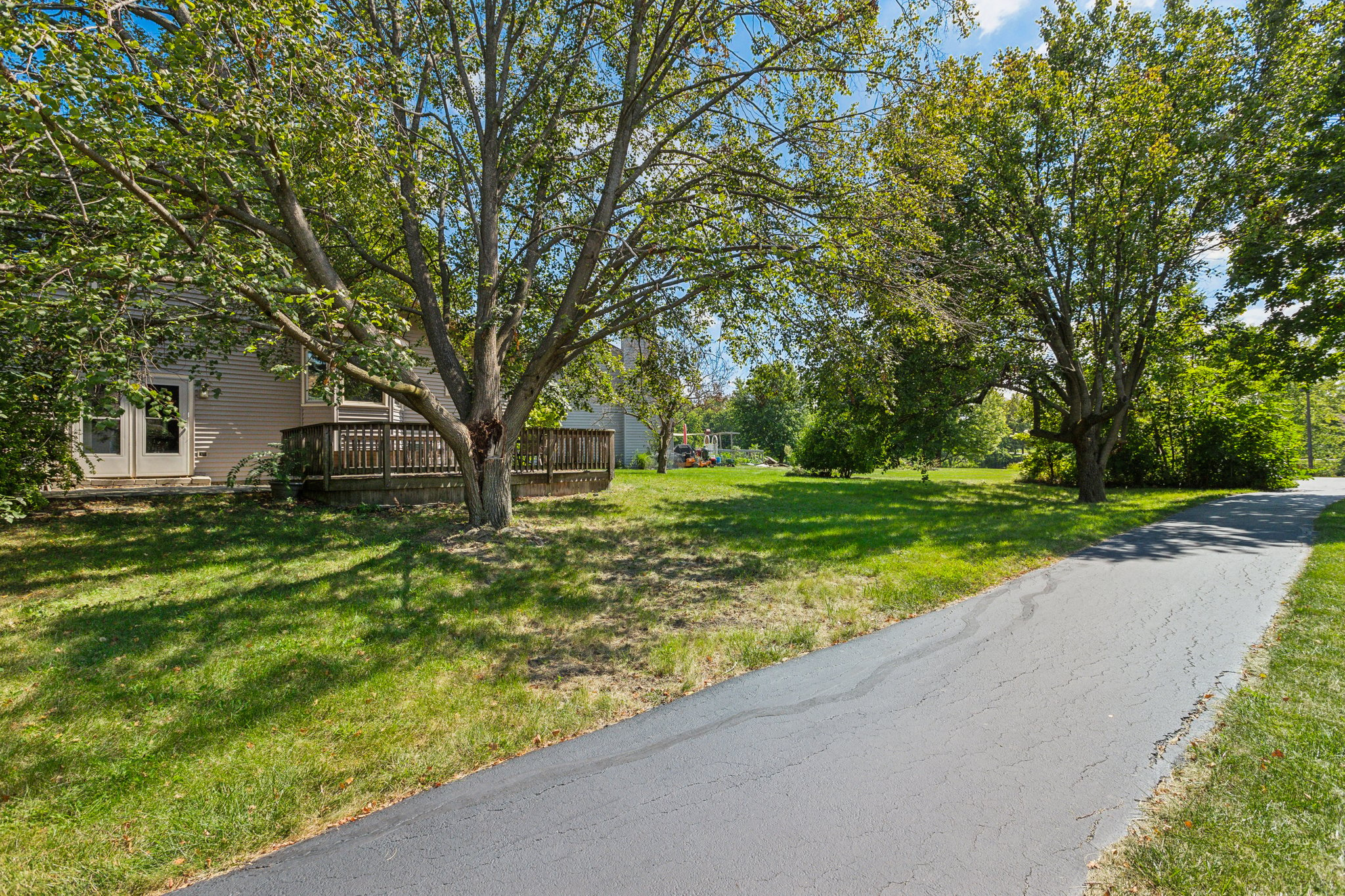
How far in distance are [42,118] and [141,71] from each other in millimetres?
1222

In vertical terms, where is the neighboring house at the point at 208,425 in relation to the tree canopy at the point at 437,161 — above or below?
below

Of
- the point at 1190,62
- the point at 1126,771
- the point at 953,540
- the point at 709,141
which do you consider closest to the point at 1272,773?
the point at 1126,771

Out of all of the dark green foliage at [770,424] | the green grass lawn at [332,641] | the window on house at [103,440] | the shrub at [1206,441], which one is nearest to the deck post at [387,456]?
the green grass lawn at [332,641]

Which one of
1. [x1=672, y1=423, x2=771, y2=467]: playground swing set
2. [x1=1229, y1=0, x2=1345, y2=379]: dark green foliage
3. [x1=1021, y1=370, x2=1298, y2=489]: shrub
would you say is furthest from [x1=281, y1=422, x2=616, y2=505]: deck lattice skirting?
[x1=672, y1=423, x2=771, y2=467]: playground swing set

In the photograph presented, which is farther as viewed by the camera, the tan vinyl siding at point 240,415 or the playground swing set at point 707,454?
the playground swing set at point 707,454

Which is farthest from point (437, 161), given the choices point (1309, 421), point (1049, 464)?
point (1309, 421)

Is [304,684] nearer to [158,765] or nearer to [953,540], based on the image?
[158,765]

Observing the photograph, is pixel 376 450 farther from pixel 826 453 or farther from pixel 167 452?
pixel 826 453

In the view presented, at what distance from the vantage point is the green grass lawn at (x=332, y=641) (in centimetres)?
259

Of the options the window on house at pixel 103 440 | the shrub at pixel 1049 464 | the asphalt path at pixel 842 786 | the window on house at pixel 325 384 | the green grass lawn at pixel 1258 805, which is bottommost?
the asphalt path at pixel 842 786

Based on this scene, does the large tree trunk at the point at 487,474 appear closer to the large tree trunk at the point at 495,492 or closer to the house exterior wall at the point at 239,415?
the large tree trunk at the point at 495,492

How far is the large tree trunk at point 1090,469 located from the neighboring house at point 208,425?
56.3 ft

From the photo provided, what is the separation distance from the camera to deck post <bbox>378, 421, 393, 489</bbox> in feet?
33.4

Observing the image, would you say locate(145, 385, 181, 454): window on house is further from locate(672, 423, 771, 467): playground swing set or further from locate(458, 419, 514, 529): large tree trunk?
locate(672, 423, 771, 467): playground swing set
